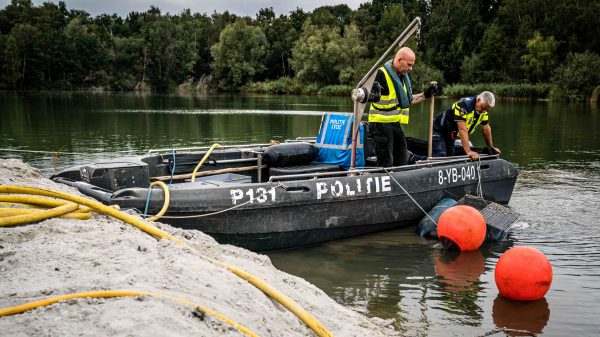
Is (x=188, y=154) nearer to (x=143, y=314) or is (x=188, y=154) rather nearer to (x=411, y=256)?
(x=411, y=256)

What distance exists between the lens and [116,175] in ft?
25.4

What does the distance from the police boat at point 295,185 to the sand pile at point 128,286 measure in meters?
2.37

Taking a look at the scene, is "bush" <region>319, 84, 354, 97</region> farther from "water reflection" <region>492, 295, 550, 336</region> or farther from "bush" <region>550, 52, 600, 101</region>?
"water reflection" <region>492, 295, 550, 336</region>

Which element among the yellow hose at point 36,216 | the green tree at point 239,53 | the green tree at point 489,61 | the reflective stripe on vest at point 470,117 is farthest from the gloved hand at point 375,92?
the green tree at point 239,53

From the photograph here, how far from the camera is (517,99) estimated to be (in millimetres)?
54312

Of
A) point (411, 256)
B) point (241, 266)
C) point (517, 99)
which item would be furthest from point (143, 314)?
point (517, 99)

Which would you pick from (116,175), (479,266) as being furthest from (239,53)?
(479,266)

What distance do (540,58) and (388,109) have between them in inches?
2202

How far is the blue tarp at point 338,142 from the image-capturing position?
9680mm

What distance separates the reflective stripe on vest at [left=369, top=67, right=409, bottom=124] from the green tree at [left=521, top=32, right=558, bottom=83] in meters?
54.8

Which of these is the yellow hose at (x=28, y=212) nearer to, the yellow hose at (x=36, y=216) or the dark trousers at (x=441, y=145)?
the yellow hose at (x=36, y=216)

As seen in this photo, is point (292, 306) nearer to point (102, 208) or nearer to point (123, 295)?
point (123, 295)

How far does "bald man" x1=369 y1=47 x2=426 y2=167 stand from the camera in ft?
28.6

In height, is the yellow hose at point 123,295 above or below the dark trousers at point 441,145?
below
